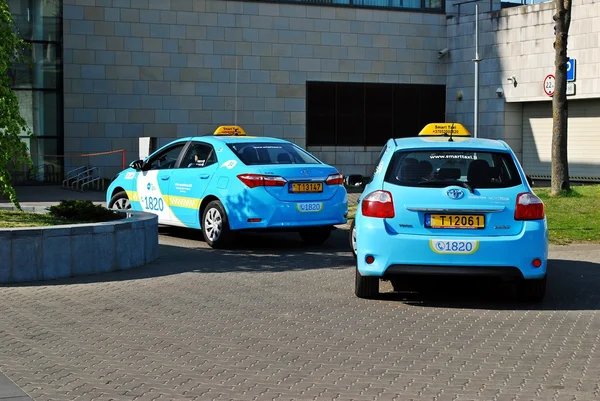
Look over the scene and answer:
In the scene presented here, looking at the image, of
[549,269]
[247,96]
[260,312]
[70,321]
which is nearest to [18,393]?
[70,321]

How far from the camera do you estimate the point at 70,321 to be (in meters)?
8.78

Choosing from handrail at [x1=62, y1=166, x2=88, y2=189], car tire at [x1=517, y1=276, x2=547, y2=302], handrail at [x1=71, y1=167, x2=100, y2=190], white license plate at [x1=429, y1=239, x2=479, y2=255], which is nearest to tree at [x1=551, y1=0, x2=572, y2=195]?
car tire at [x1=517, y1=276, x2=547, y2=302]

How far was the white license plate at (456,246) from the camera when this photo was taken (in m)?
9.26

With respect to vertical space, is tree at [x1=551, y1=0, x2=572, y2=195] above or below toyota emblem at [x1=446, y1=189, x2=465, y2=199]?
above

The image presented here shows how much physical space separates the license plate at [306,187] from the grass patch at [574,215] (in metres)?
3.73

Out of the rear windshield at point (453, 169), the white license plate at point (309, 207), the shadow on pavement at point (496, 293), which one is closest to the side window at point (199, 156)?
the white license plate at point (309, 207)

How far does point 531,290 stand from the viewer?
9734 mm

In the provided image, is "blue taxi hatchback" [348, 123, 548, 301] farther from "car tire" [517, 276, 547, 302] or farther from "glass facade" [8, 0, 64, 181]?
"glass facade" [8, 0, 64, 181]

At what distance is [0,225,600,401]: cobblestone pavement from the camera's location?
6.55 m

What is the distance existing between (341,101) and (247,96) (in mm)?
3114

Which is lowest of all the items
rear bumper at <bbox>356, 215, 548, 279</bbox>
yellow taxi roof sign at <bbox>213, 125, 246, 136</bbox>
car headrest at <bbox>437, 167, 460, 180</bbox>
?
rear bumper at <bbox>356, 215, 548, 279</bbox>

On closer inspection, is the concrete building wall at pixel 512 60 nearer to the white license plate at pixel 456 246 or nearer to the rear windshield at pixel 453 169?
the rear windshield at pixel 453 169

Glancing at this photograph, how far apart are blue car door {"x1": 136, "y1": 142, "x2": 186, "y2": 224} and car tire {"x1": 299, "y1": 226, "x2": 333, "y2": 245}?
195 centimetres

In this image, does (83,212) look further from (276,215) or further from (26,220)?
(276,215)
